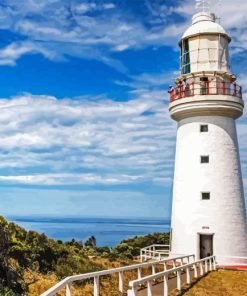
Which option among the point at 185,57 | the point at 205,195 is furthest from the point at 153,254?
the point at 185,57

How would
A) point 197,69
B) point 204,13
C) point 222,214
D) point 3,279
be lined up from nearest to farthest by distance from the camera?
point 3,279, point 222,214, point 197,69, point 204,13

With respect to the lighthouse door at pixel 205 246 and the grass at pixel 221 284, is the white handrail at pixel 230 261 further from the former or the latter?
the grass at pixel 221 284

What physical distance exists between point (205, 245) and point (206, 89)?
8.21 m

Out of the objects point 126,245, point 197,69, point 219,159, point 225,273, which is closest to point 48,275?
point 225,273

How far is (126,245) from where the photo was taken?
103 ft

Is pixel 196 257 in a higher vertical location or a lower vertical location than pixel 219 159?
lower

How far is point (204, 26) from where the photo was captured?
2478cm

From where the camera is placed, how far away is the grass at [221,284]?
1502 centimetres

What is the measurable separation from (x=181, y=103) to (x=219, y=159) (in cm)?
359

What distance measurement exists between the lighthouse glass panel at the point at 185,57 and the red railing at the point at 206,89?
44.1 inches

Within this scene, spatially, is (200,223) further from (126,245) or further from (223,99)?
(126,245)

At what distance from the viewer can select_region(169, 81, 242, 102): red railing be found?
23.4m

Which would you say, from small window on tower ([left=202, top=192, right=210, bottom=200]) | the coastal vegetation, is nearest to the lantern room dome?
small window on tower ([left=202, top=192, right=210, bottom=200])

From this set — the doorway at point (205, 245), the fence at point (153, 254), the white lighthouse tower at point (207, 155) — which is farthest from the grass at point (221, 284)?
the fence at point (153, 254)
